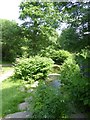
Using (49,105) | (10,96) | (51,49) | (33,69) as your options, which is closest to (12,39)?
(51,49)

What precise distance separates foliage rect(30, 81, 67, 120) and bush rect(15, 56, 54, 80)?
5.12 meters

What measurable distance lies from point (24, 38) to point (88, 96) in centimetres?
1577

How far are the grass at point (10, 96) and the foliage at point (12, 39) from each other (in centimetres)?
994

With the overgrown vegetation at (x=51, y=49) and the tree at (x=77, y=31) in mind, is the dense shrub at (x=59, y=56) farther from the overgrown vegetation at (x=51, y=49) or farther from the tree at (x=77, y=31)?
the tree at (x=77, y=31)

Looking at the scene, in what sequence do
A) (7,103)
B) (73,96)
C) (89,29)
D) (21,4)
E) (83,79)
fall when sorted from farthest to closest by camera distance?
(21,4) → (7,103) → (73,96) → (83,79) → (89,29)

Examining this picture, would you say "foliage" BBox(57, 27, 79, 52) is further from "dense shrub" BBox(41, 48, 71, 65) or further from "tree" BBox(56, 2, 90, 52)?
"dense shrub" BBox(41, 48, 71, 65)

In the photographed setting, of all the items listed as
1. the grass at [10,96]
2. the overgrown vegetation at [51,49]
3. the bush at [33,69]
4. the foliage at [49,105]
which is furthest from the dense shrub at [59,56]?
the foliage at [49,105]

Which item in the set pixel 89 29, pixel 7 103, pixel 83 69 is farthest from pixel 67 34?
pixel 7 103

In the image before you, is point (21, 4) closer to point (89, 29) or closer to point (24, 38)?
point (24, 38)

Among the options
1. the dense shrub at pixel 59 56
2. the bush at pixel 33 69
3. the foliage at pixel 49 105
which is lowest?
the foliage at pixel 49 105

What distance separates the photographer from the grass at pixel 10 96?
6071 millimetres

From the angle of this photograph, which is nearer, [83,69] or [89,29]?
[89,29]

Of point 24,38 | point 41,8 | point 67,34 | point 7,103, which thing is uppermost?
point 41,8

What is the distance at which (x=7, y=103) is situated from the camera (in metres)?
6.64
